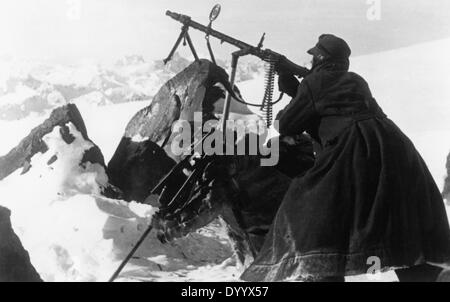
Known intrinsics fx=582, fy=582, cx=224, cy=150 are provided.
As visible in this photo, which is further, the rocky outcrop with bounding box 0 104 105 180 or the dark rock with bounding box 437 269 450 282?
the rocky outcrop with bounding box 0 104 105 180

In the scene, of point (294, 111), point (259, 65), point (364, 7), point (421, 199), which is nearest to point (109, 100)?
point (259, 65)

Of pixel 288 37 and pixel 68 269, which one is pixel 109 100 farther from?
pixel 68 269

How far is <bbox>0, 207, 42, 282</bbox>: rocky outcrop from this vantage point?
347cm

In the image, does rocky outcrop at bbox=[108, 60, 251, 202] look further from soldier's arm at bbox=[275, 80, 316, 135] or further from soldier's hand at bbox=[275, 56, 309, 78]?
soldier's arm at bbox=[275, 80, 316, 135]

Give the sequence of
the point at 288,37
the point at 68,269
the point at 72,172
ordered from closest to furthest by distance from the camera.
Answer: the point at 68,269
the point at 72,172
the point at 288,37

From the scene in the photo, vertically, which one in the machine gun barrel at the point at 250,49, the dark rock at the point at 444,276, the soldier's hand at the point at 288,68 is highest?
the machine gun barrel at the point at 250,49

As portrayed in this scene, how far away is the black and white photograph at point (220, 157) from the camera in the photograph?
9.93ft

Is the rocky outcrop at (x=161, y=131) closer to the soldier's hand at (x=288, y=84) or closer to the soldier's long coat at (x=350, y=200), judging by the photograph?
the soldier's hand at (x=288, y=84)

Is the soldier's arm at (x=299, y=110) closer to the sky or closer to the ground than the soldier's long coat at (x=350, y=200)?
closer to the sky

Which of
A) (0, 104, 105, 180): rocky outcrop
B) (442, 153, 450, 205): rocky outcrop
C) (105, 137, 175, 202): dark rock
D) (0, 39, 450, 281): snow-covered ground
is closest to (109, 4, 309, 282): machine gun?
(0, 39, 450, 281): snow-covered ground

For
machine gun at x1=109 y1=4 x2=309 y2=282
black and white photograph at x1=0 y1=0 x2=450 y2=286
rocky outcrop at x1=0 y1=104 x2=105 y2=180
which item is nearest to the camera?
black and white photograph at x1=0 y1=0 x2=450 y2=286

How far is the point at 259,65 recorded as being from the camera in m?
6.36

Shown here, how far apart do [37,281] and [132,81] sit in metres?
3.64

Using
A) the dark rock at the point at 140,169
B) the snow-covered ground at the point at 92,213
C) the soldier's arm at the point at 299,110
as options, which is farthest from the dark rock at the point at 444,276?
the dark rock at the point at 140,169
